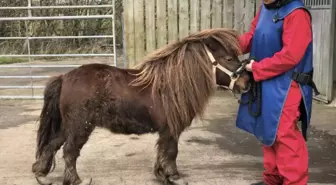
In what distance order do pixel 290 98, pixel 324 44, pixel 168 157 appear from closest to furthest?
pixel 290 98 < pixel 168 157 < pixel 324 44

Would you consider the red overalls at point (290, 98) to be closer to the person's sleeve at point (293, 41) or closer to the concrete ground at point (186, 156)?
the person's sleeve at point (293, 41)

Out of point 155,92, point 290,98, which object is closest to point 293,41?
point 290,98

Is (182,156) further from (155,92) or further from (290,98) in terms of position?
(290,98)

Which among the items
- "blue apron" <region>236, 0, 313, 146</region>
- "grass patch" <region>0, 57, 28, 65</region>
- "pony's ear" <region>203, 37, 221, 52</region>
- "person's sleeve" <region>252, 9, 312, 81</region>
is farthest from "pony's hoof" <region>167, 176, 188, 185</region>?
"grass patch" <region>0, 57, 28, 65</region>

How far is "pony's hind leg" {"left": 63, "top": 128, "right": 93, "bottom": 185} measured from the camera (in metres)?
3.55

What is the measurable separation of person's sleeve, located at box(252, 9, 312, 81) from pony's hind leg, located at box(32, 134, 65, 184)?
193 cm

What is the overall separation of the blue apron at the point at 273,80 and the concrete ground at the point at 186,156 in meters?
0.80

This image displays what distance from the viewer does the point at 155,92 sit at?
11.7 ft

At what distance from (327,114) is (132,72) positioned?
3.62 metres

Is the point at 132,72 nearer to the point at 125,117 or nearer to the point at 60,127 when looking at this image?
the point at 125,117

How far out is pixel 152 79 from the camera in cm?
360

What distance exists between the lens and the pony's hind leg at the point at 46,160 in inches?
147

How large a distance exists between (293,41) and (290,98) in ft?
1.43

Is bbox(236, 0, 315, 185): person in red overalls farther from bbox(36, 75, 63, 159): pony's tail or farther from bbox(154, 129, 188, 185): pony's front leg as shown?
bbox(36, 75, 63, 159): pony's tail
